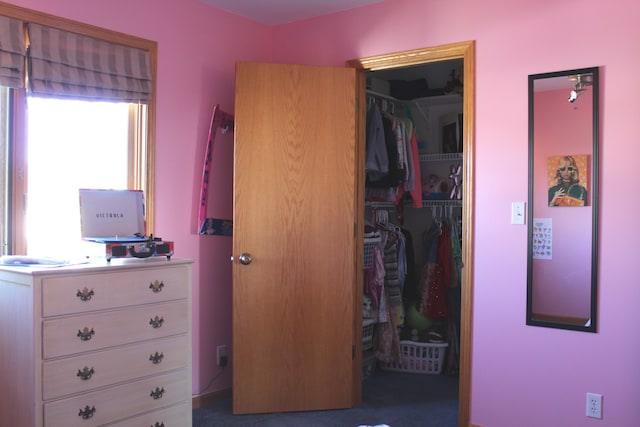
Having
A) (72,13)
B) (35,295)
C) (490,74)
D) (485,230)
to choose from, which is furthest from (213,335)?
(490,74)

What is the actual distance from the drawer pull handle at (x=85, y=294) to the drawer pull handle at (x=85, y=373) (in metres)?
0.28

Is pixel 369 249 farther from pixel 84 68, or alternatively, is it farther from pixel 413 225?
pixel 84 68

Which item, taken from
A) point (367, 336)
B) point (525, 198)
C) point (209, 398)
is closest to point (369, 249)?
point (367, 336)

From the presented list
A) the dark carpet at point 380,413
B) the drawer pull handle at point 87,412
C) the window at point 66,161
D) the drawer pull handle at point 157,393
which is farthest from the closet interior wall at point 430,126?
the drawer pull handle at point 87,412

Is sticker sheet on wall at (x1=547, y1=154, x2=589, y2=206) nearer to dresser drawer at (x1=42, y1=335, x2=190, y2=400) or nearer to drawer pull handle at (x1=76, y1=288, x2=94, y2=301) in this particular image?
dresser drawer at (x1=42, y1=335, x2=190, y2=400)

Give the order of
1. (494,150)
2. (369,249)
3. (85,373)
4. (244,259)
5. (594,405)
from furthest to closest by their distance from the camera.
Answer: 1. (369,249)
2. (244,259)
3. (494,150)
4. (594,405)
5. (85,373)

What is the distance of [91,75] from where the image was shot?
282 cm

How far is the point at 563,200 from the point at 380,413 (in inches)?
63.9

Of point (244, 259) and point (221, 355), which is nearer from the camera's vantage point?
point (244, 259)

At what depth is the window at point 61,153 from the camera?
2.62m

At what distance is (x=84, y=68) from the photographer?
2797 millimetres

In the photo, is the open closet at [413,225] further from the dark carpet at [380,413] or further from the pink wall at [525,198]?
the pink wall at [525,198]

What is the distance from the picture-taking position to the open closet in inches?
157

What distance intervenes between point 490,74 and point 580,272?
1.13 m
